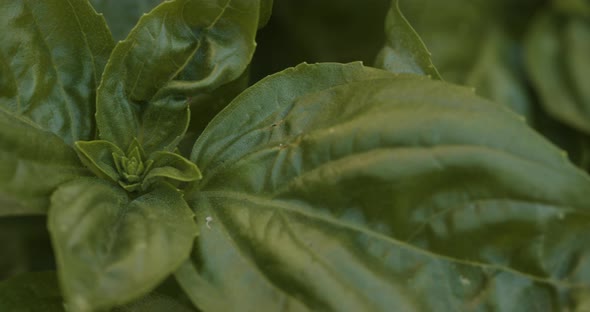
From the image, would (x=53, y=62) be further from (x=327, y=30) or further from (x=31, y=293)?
(x=327, y=30)

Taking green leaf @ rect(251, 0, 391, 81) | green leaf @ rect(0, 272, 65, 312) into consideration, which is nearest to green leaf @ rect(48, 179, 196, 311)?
green leaf @ rect(0, 272, 65, 312)

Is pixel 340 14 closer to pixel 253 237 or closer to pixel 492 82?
pixel 492 82

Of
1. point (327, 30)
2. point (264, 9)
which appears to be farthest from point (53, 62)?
point (327, 30)

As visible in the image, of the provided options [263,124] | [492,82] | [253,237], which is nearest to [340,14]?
[492,82]

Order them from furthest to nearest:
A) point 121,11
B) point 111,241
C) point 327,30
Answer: point 327,30, point 121,11, point 111,241

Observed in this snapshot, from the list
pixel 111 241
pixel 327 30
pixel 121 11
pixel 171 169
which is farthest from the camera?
pixel 327 30

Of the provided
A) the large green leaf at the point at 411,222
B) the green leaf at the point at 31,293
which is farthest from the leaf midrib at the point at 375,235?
the green leaf at the point at 31,293

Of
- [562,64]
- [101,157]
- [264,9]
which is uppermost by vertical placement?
[264,9]

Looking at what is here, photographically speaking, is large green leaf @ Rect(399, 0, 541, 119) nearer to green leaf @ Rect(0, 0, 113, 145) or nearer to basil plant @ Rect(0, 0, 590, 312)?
basil plant @ Rect(0, 0, 590, 312)
